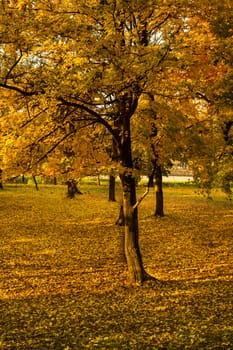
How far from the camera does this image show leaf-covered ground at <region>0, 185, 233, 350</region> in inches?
334

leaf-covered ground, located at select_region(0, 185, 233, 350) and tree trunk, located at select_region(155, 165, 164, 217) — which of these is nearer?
A: leaf-covered ground, located at select_region(0, 185, 233, 350)

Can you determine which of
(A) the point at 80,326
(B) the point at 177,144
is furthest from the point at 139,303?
(B) the point at 177,144

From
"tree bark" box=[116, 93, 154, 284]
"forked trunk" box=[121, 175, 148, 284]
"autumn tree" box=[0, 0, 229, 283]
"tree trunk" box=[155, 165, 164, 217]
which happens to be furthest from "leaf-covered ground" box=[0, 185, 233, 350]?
"tree trunk" box=[155, 165, 164, 217]

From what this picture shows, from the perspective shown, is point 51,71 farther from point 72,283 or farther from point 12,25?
point 72,283

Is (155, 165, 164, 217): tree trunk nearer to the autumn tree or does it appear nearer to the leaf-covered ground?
the leaf-covered ground

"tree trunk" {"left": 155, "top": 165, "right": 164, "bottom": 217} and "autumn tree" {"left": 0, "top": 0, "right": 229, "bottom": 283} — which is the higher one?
"autumn tree" {"left": 0, "top": 0, "right": 229, "bottom": 283}

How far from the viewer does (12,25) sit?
9.51m

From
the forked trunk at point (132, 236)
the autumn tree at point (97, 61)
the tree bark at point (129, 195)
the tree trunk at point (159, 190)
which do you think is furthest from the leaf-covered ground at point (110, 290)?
the tree trunk at point (159, 190)

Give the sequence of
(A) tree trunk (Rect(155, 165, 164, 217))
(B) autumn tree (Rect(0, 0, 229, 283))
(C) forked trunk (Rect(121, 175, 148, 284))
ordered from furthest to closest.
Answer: (A) tree trunk (Rect(155, 165, 164, 217)) < (C) forked trunk (Rect(121, 175, 148, 284)) < (B) autumn tree (Rect(0, 0, 229, 283))

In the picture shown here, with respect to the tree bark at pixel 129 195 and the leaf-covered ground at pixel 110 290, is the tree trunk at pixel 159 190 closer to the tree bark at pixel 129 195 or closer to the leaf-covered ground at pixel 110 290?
the leaf-covered ground at pixel 110 290

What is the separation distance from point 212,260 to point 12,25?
11211mm

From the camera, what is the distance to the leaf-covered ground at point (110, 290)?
8484 millimetres

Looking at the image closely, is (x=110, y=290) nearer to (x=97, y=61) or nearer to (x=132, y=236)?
(x=132, y=236)

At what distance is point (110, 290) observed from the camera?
12.3 meters
